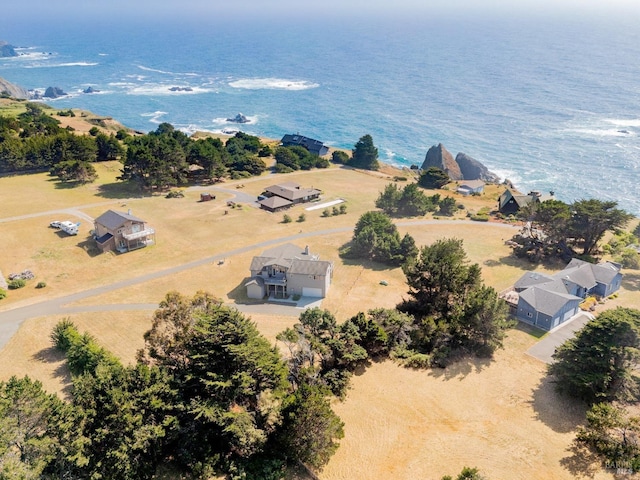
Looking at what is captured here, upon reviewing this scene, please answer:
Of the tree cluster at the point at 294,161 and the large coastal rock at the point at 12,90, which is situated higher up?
the tree cluster at the point at 294,161

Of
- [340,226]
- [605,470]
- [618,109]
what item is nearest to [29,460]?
[605,470]

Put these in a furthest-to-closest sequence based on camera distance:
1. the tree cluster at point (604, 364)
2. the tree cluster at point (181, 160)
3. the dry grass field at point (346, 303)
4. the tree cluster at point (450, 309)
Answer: the tree cluster at point (181, 160)
the tree cluster at point (450, 309)
the tree cluster at point (604, 364)
the dry grass field at point (346, 303)

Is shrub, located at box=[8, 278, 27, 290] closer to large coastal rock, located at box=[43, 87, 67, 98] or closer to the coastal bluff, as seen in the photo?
the coastal bluff

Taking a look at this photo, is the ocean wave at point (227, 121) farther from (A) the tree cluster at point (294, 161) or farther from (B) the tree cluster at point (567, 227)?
(B) the tree cluster at point (567, 227)

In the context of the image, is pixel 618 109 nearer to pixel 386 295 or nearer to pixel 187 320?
pixel 386 295

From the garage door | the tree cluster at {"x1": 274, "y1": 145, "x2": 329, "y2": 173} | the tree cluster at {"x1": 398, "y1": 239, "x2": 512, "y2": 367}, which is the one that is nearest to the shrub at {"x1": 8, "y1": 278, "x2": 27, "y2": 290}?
the garage door

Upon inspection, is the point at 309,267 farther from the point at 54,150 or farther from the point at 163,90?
the point at 163,90

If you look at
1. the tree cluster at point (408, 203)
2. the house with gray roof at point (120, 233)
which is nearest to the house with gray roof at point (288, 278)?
the house with gray roof at point (120, 233)
